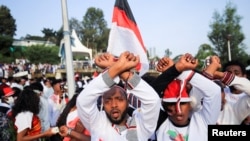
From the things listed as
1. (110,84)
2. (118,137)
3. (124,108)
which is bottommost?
(118,137)

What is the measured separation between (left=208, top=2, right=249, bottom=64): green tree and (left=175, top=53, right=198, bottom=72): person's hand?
86.8 ft

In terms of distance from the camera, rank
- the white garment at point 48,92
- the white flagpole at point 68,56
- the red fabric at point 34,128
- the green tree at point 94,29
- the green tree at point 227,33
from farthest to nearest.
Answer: the green tree at point 94,29 → the green tree at point 227,33 → the white garment at point 48,92 → the white flagpole at point 68,56 → the red fabric at point 34,128

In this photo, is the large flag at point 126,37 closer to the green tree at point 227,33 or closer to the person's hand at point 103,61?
the person's hand at point 103,61

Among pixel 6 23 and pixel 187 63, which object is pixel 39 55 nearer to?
pixel 6 23

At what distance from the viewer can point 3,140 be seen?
13.2 feet

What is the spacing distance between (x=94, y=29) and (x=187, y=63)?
Result: 66927mm

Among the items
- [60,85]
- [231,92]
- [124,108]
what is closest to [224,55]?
[60,85]

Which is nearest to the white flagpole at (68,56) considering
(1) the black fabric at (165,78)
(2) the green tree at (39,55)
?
(1) the black fabric at (165,78)

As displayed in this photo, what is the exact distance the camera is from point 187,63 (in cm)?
242

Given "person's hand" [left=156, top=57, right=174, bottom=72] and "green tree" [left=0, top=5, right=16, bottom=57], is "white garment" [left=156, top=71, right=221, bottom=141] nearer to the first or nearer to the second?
"person's hand" [left=156, top=57, right=174, bottom=72]

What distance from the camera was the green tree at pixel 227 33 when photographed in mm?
27886

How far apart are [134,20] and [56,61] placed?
43546 mm

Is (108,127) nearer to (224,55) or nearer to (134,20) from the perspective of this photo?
(134,20)

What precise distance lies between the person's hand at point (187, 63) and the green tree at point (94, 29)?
6362 centimetres
